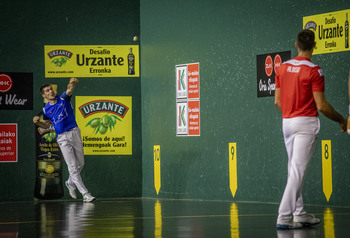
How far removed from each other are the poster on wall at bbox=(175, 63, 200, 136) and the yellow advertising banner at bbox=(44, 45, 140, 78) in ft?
3.59

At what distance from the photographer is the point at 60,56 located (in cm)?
1080

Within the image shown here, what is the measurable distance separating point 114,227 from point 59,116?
13.2 ft

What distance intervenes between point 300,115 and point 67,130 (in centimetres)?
498

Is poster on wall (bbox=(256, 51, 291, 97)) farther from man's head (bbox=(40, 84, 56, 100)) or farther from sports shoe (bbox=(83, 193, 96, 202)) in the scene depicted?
man's head (bbox=(40, 84, 56, 100))

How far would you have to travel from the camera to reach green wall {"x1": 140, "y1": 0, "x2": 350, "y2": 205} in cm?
820

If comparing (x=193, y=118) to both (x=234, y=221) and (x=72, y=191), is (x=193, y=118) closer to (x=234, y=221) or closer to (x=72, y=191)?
(x=72, y=191)

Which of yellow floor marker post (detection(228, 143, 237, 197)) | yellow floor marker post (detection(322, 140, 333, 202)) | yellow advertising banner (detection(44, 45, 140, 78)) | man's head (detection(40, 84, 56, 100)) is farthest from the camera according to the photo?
yellow advertising banner (detection(44, 45, 140, 78))

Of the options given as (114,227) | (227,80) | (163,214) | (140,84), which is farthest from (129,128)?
(114,227)

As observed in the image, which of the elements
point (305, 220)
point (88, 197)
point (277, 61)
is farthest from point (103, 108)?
point (305, 220)

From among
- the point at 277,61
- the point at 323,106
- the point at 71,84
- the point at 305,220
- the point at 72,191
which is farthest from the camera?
the point at 72,191

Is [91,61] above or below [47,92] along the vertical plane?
above

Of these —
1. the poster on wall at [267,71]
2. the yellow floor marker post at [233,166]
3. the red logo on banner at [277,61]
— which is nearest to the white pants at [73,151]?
the yellow floor marker post at [233,166]

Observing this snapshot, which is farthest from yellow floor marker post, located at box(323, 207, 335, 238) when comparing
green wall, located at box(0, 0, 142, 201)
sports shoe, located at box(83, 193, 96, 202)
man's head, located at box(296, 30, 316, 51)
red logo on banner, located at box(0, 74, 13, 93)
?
red logo on banner, located at box(0, 74, 13, 93)

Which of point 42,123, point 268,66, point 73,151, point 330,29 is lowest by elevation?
point 73,151
